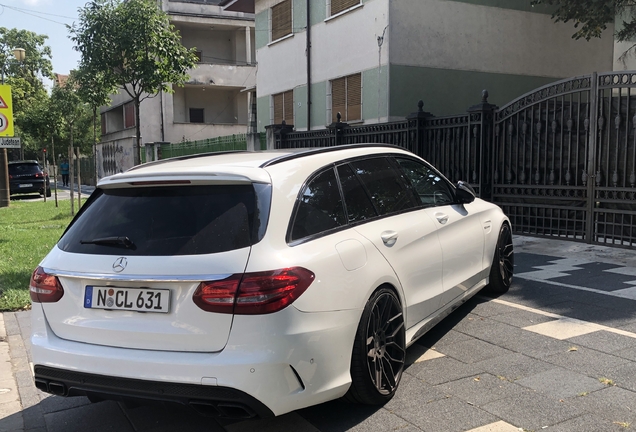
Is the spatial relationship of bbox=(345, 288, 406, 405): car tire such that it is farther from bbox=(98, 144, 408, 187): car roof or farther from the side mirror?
the side mirror

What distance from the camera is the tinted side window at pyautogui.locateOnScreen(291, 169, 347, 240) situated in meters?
3.29

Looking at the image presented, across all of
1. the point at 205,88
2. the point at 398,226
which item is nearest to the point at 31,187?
the point at 205,88

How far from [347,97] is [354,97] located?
0.40 m

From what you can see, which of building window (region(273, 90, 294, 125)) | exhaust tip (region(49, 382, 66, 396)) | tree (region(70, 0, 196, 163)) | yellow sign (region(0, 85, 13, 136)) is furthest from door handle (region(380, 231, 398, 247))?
building window (region(273, 90, 294, 125))

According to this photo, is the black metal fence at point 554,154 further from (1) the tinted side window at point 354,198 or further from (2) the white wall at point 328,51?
(1) the tinted side window at point 354,198

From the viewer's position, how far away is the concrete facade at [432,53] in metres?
15.5

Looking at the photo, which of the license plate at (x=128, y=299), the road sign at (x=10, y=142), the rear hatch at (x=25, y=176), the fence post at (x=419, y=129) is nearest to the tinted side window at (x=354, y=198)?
the license plate at (x=128, y=299)

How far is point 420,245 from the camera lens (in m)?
4.24

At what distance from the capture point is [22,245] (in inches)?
397

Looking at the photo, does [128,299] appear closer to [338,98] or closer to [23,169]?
[338,98]

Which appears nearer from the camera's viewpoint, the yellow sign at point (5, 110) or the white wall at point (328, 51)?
the yellow sign at point (5, 110)

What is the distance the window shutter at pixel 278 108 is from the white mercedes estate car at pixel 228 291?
17.2 m

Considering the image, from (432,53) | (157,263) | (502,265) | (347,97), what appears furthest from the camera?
(347,97)

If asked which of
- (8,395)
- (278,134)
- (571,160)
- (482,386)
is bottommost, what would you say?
(8,395)
